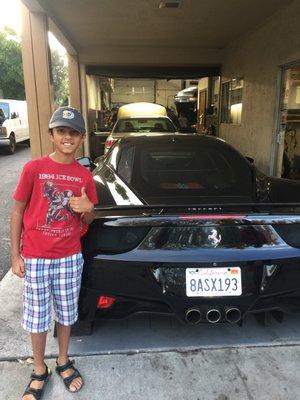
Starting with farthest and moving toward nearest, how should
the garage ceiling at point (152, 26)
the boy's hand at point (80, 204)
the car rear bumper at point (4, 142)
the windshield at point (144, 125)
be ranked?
the car rear bumper at point (4, 142) < the windshield at point (144, 125) < the garage ceiling at point (152, 26) < the boy's hand at point (80, 204)

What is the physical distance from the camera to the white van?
13984 millimetres

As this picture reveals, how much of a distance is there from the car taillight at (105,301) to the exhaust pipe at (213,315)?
580 mm

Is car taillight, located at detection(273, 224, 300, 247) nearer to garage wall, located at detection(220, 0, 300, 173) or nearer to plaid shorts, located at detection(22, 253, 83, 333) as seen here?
plaid shorts, located at detection(22, 253, 83, 333)

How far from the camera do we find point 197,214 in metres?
2.31

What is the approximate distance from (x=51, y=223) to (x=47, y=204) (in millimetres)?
103

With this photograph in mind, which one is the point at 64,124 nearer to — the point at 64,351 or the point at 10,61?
the point at 64,351

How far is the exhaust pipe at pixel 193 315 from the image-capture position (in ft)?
7.82

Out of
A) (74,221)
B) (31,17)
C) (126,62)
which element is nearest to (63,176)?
(74,221)

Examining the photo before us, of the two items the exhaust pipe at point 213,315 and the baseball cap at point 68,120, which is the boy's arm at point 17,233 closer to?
the baseball cap at point 68,120

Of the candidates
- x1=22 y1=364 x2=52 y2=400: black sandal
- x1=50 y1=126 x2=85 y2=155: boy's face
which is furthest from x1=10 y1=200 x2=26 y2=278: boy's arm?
x1=22 y1=364 x2=52 y2=400: black sandal

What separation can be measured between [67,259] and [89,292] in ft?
1.09

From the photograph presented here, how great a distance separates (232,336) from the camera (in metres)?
2.84

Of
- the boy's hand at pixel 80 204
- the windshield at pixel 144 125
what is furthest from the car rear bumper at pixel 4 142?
the boy's hand at pixel 80 204

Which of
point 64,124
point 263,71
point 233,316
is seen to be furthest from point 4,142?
point 233,316
